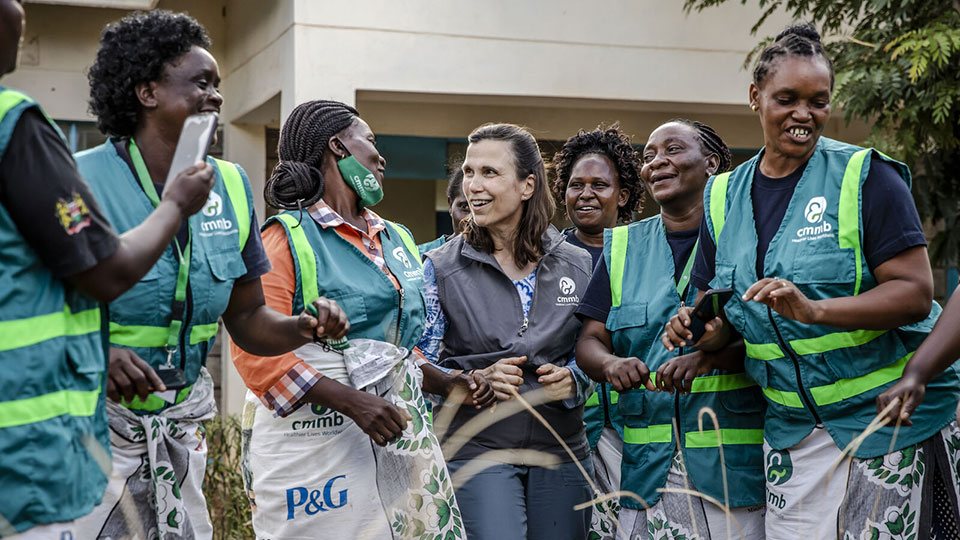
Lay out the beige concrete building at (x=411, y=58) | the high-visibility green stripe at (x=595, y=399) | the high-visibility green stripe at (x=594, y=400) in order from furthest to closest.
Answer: the beige concrete building at (x=411, y=58) → the high-visibility green stripe at (x=594, y=400) → the high-visibility green stripe at (x=595, y=399)

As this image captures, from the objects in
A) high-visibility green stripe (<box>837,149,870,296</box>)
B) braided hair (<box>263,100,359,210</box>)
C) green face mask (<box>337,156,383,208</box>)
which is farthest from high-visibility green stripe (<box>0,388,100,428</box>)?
high-visibility green stripe (<box>837,149,870,296</box>)

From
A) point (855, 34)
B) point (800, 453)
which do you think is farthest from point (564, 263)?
point (855, 34)

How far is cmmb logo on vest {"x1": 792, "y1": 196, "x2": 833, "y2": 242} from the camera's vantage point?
11.1 ft

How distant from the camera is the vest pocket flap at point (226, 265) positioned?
3121mm

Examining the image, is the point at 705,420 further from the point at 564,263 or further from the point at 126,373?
the point at 126,373

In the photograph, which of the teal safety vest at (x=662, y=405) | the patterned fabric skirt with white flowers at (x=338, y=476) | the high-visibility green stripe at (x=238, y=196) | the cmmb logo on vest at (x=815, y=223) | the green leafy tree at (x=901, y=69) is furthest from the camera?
the green leafy tree at (x=901, y=69)

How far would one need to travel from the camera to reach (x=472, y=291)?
4434 millimetres

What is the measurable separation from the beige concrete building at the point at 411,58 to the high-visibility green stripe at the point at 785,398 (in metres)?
5.75

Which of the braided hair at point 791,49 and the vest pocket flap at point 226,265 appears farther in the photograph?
the braided hair at point 791,49

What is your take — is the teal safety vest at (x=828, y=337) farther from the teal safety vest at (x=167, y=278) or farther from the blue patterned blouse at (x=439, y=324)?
the teal safety vest at (x=167, y=278)

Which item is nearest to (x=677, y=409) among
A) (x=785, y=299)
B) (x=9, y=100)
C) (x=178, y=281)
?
(x=785, y=299)

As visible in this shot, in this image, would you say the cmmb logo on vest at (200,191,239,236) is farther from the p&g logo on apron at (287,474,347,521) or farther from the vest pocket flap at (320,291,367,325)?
the p&g logo on apron at (287,474,347,521)

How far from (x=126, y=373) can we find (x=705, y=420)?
1981 mm

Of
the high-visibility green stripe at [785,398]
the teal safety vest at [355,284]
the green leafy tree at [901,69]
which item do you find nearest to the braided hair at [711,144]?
the high-visibility green stripe at [785,398]
